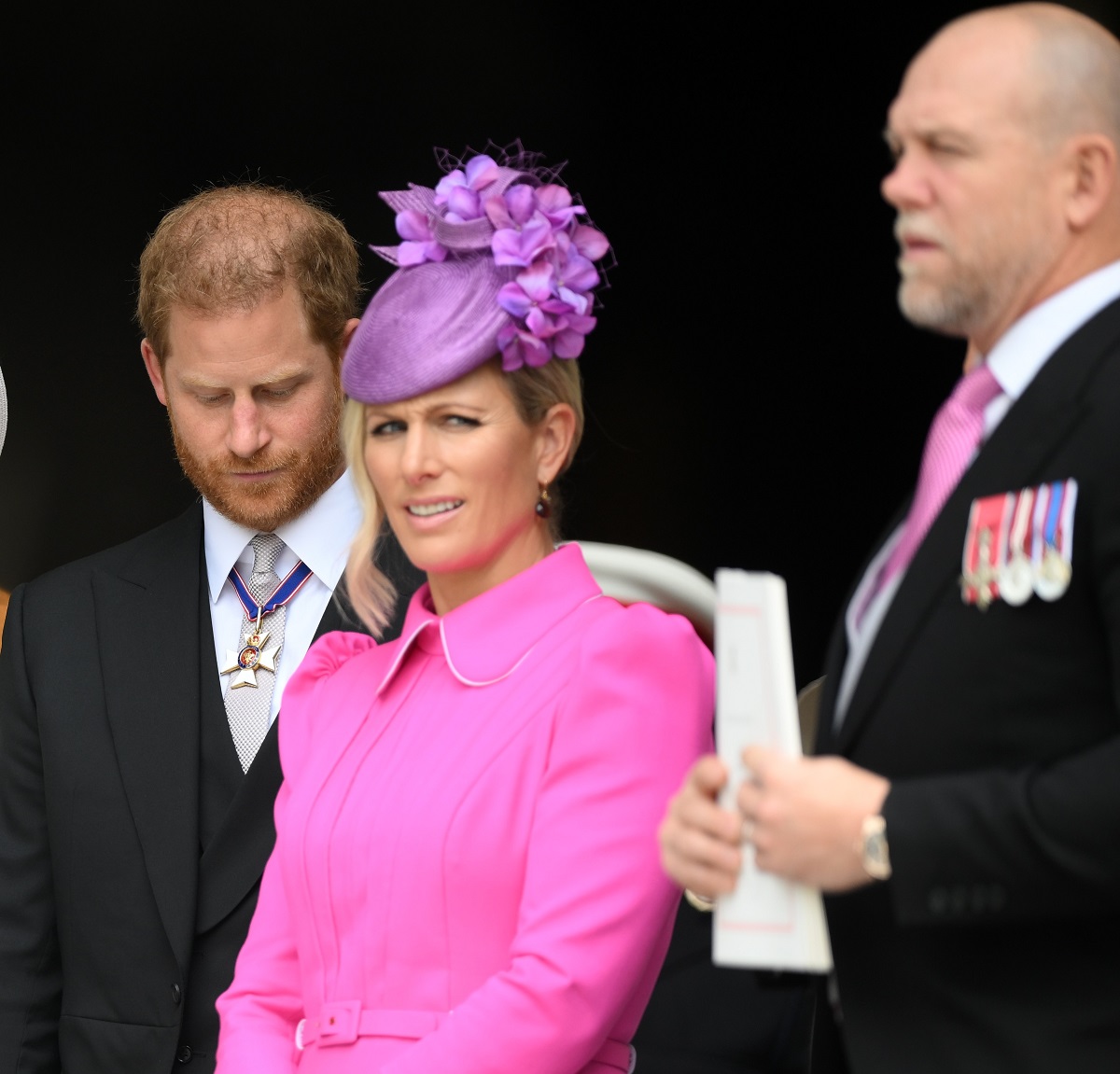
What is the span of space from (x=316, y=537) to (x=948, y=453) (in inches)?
55.0

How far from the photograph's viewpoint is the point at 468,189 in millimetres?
2326

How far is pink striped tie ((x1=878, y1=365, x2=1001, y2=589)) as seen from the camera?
181 centimetres

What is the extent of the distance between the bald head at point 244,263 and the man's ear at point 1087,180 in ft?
5.06

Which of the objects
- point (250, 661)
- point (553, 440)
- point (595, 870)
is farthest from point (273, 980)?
point (553, 440)

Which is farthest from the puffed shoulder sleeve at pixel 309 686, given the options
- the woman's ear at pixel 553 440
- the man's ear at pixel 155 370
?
the man's ear at pixel 155 370

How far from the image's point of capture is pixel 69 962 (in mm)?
2863

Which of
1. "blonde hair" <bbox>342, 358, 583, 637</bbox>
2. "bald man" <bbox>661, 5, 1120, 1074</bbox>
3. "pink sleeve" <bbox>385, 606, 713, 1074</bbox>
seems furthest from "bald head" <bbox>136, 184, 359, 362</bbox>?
"bald man" <bbox>661, 5, 1120, 1074</bbox>

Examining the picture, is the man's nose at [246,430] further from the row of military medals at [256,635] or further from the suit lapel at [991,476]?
the suit lapel at [991,476]

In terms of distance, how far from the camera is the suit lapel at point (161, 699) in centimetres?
275

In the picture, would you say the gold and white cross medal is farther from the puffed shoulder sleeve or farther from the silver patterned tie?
the puffed shoulder sleeve

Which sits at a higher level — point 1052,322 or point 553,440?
point 1052,322

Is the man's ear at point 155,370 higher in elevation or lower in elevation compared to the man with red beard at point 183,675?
higher

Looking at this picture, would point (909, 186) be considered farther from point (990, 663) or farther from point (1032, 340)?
point (990, 663)

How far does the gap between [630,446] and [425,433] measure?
61.4 inches
